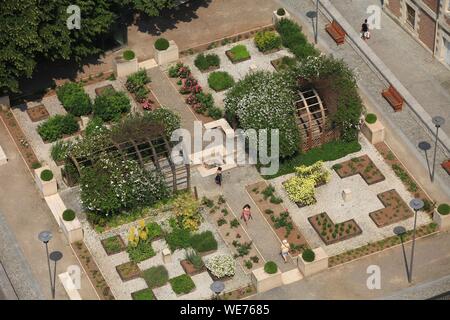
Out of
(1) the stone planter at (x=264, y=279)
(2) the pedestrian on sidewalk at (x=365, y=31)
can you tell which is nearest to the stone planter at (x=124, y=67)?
(2) the pedestrian on sidewalk at (x=365, y=31)

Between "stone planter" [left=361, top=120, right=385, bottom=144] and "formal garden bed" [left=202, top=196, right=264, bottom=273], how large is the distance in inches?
430

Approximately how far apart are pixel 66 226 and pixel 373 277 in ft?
62.1

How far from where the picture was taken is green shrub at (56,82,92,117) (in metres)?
89.4

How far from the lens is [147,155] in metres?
84.3

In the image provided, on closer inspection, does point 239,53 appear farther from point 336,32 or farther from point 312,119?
point 312,119

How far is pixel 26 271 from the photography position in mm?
80188

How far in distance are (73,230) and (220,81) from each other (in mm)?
17010

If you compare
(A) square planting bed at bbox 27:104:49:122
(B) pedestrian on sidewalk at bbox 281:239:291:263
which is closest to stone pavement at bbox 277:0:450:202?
(B) pedestrian on sidewalk at bbox 281:239:291:263

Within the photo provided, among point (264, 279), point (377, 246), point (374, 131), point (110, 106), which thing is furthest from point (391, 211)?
A: point (110, 106)

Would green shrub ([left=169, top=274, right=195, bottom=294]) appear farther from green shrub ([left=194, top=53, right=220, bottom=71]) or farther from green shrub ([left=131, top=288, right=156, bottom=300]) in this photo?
green shrub ([left=194, top=53, right=220, bottom=71])

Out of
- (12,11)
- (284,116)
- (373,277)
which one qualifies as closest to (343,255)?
(373,277)

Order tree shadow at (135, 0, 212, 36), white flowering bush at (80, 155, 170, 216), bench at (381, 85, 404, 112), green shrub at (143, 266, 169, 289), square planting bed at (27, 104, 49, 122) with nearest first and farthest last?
green shrub at (143, 266, 169, 289), white flowering bush at (80, 155, 170, 216), bench at (381, 85, 404, 112), square planting bed at (27, 104, 49, 122), tree shadow at (135, 0, 212, 36)

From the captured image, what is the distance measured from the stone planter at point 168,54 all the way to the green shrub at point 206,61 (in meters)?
1.64

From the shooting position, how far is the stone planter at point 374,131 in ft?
286
